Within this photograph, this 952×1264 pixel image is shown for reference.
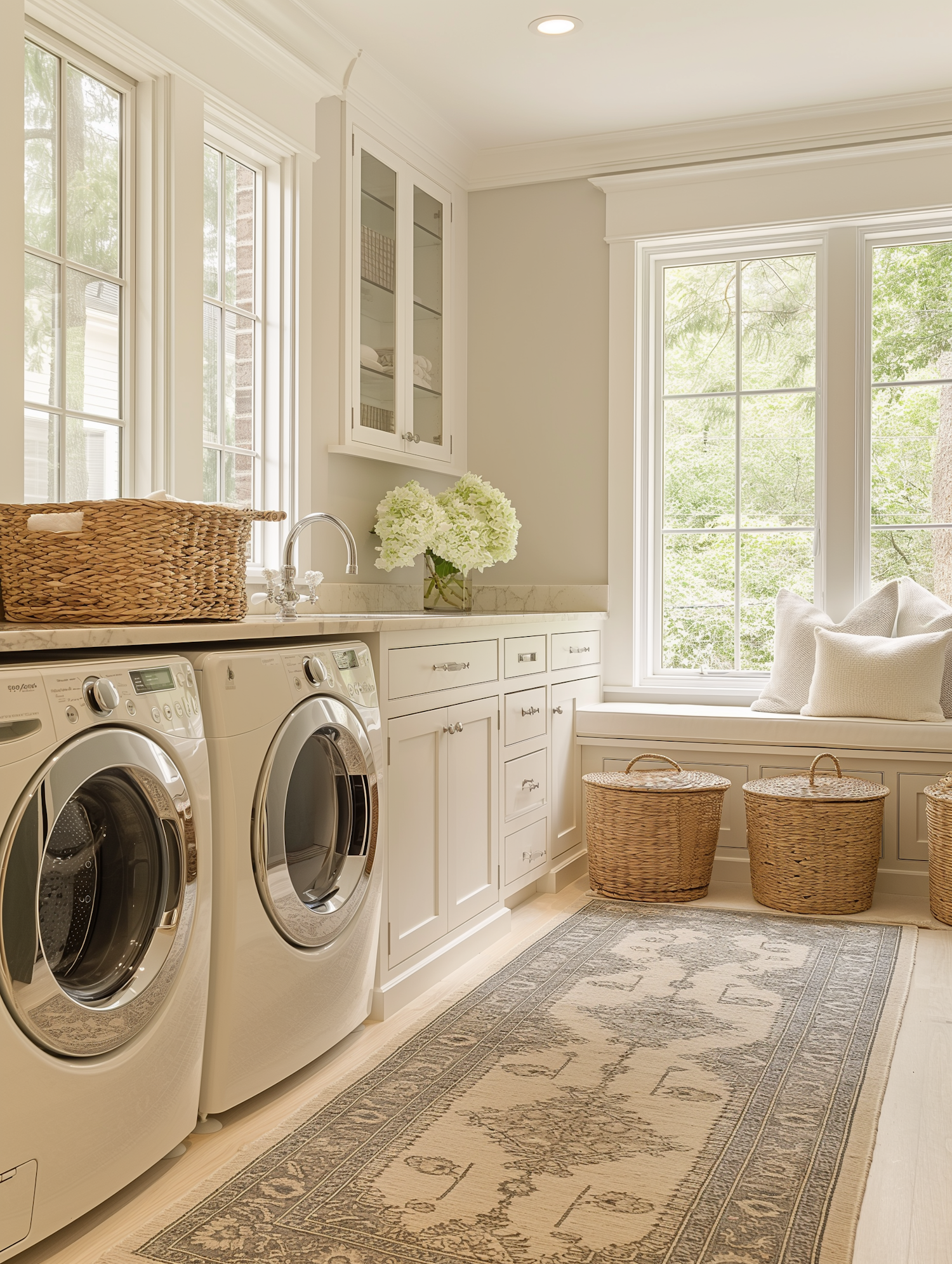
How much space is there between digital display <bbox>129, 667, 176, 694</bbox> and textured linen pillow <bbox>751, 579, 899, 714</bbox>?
2.61 meters

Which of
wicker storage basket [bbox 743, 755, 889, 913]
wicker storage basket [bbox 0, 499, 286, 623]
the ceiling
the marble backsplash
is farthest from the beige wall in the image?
wicker storage basket [bbox 0, 499, 286, 623]

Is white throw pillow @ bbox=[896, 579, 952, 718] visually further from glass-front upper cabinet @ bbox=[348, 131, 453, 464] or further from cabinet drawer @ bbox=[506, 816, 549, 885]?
glass-front upper cabinet @ bbox=[348, 131, 453, 464]

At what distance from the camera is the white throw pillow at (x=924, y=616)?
370 centimetres

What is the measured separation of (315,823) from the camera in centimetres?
220

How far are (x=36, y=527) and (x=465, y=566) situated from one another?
6.77ft

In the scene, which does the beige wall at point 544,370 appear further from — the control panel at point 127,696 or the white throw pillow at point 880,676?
the control panel at point 127,696

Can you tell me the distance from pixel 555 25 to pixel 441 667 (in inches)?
78.3

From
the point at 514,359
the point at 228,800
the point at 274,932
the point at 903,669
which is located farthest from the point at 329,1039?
the point at 514,359

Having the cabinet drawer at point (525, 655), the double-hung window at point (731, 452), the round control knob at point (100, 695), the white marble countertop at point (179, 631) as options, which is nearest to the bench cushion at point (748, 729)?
the double-hung window at point (731, 452)

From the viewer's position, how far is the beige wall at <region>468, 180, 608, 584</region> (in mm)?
4332

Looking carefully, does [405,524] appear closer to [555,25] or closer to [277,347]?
[277,347]

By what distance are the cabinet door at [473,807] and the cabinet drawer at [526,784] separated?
0.35ft

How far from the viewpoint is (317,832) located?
2205mm

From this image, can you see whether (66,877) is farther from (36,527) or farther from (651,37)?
(651,37)
